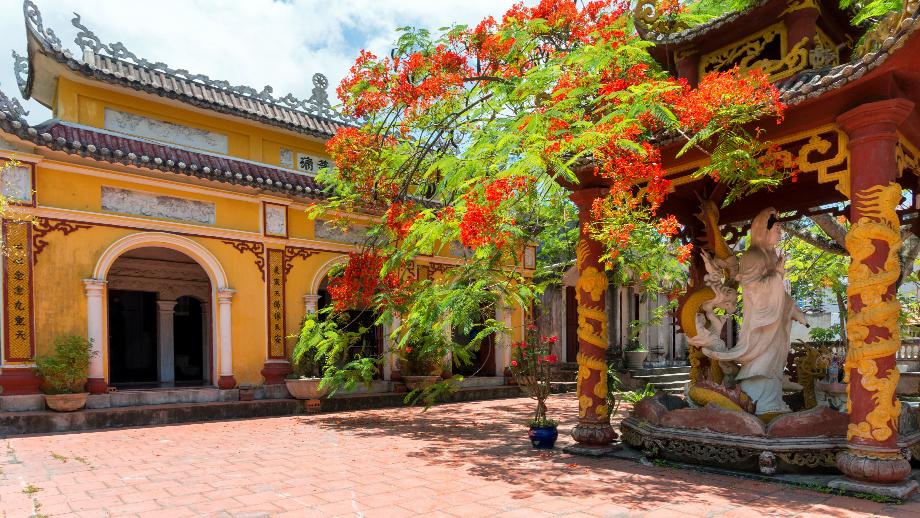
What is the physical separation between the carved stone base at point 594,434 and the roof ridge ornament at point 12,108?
9376mm

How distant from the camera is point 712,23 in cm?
657

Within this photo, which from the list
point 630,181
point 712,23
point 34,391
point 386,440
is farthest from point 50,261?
point 712,23

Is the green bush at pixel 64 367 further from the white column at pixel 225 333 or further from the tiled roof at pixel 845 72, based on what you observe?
the tiled roof at pixel 845 72

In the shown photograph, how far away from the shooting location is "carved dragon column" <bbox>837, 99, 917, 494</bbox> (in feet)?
16.5

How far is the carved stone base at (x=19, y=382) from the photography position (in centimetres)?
939

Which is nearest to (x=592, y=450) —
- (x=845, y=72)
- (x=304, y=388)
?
(x=845, y=72)

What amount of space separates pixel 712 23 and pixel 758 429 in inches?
162

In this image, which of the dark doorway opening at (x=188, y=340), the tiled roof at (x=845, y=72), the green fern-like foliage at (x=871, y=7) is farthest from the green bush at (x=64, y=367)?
the green fern-like foliage at (x=871, y=7)

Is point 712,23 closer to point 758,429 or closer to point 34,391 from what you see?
point 758,429

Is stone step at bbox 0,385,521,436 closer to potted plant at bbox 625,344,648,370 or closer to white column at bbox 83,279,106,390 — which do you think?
white column at bbox 83,279,106,390

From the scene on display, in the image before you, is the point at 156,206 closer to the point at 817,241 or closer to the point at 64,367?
the point at 64,367

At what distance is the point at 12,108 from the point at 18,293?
2.86 m

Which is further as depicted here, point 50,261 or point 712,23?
point 50,261

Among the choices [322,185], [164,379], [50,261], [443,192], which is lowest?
[164,379]
